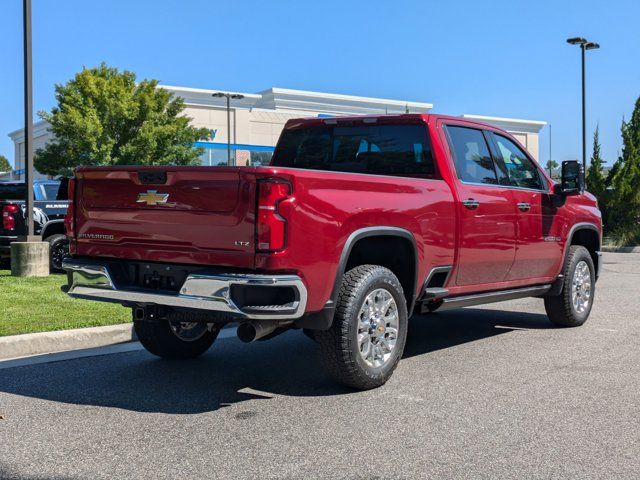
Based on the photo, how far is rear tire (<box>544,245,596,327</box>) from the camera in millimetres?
8062

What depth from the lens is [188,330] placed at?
649 centimetres

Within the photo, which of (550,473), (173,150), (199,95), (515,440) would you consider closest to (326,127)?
(515,440)

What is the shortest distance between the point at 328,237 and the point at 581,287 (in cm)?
446

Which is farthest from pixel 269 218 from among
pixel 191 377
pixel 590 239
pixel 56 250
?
pixel 56 250

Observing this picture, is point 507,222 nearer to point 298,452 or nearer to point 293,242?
point 293,242

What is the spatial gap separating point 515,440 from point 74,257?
3.45m

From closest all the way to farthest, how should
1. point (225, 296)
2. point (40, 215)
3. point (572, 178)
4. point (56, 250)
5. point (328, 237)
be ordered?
point (225, 296) → point (328, 237) → point (572, 178) → point (56, 250) → point (40, 215)

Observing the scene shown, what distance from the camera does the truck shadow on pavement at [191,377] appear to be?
208 inches

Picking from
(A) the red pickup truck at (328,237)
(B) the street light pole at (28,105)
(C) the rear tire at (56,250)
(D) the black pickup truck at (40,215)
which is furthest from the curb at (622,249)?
(B) the street light pole at (28,105)

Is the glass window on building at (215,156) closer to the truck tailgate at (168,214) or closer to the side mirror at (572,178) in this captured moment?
the side mirror at (572,178)

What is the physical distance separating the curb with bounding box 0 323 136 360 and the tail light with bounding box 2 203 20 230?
6554mm

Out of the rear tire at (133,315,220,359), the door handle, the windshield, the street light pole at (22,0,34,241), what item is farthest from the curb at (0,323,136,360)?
the windshield

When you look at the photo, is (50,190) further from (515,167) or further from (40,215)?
(515,167)

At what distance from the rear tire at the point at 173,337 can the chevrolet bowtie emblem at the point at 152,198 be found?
1.43m
